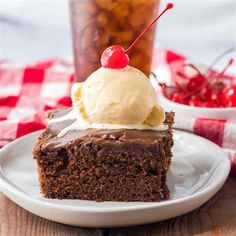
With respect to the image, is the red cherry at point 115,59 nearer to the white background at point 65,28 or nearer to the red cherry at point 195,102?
the red cherry at point 195,102

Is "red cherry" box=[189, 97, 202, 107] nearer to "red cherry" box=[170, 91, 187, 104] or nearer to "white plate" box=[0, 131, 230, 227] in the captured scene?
"red cherry" box=[170, 91, 187, 104]

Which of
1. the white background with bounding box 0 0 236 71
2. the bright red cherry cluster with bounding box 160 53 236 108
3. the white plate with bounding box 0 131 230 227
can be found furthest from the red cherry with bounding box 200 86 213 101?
the white background with bounding box 0 0 236 71

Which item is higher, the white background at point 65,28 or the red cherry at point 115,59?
the red cherry at point 115,59

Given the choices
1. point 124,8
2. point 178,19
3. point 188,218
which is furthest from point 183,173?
point 178,19

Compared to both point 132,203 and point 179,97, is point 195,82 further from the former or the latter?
point 132,203

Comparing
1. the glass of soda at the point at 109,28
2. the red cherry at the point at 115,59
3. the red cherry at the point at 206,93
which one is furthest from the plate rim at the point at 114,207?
the glass of soda at the point at 109,28

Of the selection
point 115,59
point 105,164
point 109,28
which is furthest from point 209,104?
point 105,164
